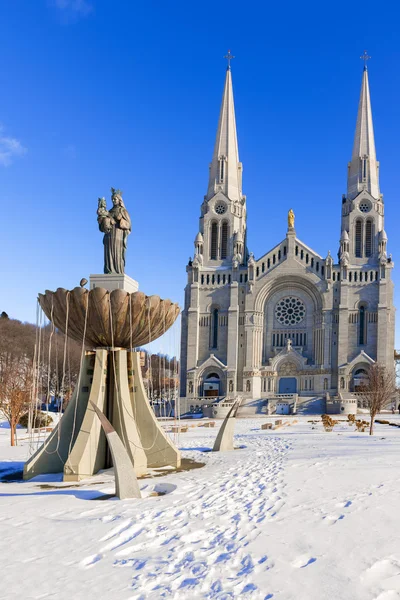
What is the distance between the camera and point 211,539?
671cm

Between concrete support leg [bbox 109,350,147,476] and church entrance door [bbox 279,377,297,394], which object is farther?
church entrance door [bbox 279,377,297,394]

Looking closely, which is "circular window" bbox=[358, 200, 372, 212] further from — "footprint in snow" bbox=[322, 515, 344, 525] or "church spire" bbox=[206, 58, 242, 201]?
"footprint in snow" bbox=[322, 515, 344, 525]

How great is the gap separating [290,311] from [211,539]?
55.4 m

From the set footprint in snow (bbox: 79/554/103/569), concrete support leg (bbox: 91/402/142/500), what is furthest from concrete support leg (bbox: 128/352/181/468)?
footprint in snow (bbox: 79/554/103/569)

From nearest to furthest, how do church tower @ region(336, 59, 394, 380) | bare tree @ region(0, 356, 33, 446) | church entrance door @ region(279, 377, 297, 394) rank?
bare tree @ region(0, 356, 33, 446) < church tower @ region(336, 59, 394, 380) < church entrance door @ region(279, 377, 297, 394)

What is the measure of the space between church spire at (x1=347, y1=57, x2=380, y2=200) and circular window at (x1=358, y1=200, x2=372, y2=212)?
1146 millimetres

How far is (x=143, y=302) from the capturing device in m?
12.4

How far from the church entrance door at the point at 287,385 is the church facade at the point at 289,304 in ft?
0.32

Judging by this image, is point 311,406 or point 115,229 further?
point 311,406

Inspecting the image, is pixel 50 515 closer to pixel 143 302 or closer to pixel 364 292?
pixel 143 302

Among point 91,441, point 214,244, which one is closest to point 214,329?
point 214,244

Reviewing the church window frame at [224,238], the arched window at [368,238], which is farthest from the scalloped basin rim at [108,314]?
the church window frame at [224,238]

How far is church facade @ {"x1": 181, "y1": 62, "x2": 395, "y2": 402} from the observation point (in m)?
57.2

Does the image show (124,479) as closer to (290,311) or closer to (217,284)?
(217,284)
